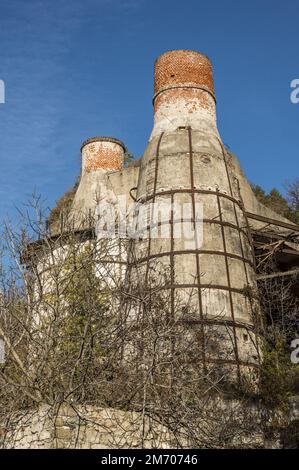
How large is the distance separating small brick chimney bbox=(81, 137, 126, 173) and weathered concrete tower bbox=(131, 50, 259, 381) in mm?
3342

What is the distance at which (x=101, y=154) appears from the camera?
21.7 m

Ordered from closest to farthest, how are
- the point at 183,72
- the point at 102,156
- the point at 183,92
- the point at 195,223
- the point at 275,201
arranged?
the point at 195,223 → the point at 183,92 → the point at 183,72 → the point at 102,156 → the point at 275,201

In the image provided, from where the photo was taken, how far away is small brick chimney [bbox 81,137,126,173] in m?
21.5

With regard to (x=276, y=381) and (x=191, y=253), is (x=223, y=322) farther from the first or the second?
(x=191, y=253)

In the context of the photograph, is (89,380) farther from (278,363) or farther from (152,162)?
(152,162)

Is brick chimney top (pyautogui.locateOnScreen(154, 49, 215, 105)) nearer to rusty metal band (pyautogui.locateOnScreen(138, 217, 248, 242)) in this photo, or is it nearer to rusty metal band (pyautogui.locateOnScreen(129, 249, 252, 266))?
rusty metal band (pyautogui.locateOnScreen(138, 217, 248, 242))

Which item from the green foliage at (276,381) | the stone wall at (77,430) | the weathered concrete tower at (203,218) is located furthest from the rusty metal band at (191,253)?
the stone wall at (77,430)

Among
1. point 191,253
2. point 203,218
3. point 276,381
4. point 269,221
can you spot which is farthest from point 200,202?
point 276,381

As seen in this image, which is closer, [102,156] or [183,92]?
[183,92]

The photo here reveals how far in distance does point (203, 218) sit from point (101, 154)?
23.8ft

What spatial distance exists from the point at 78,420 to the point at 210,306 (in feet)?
24.5

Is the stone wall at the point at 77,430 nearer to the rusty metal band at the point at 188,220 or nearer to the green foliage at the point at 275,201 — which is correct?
the rusty metal band at the point at 188,220

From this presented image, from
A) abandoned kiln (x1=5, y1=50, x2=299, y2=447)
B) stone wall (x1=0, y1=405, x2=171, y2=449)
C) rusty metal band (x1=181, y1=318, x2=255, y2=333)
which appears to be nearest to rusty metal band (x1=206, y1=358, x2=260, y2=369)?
abandoned kiln (x1=5, y1=50, x2=299, y2=447)

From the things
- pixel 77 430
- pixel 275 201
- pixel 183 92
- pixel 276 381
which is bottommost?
pixel 77 430
